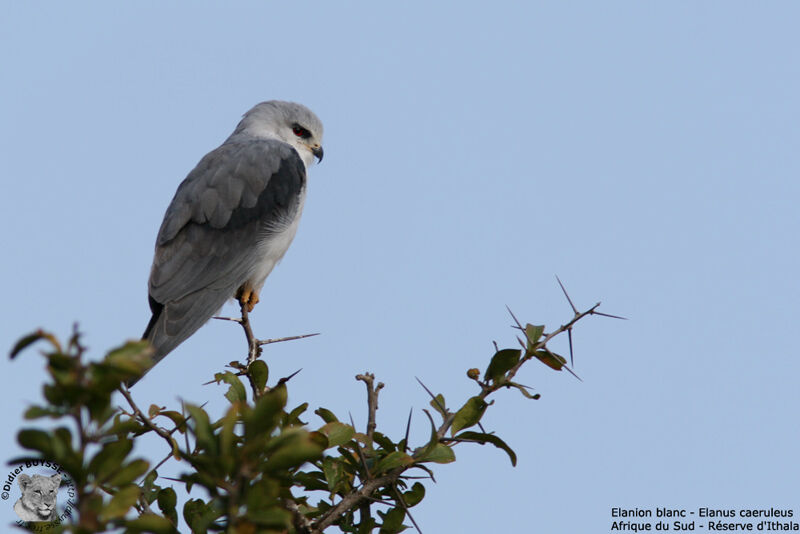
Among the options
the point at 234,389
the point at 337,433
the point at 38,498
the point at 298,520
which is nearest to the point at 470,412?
the point at 337,433

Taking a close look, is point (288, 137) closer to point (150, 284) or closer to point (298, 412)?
point (150, 284)

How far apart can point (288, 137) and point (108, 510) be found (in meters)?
5.18

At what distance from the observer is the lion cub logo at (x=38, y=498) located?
225cm

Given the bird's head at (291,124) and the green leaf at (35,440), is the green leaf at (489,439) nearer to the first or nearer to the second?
the green leaf at (35,440)

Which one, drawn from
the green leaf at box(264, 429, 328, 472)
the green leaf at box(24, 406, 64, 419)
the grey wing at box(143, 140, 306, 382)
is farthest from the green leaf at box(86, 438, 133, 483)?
the grey wing at box(143, 140, 306, 382)

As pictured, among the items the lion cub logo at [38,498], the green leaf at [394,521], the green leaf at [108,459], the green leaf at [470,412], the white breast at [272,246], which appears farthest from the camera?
the white breast at [272,246]

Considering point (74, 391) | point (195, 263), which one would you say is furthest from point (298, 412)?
point (195, 263)

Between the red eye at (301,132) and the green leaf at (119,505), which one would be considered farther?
the red eye at (301,132)

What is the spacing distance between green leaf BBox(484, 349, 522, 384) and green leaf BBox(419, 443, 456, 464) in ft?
0.88

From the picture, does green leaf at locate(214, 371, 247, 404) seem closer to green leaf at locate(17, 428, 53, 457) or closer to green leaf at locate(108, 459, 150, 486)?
green leaf at locate(108, 459, 150, 486)

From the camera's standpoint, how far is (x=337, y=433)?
263 centimetres

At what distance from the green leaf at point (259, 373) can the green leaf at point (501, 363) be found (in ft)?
2.56

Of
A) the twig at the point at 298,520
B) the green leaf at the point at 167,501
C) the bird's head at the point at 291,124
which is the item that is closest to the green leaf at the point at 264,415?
the twig at the point at 298,520

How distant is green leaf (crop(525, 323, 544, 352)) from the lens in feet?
8.68
